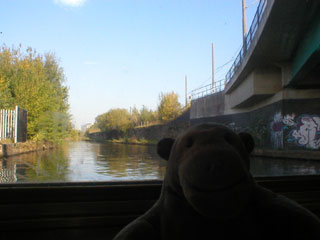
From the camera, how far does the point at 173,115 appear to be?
205 inches

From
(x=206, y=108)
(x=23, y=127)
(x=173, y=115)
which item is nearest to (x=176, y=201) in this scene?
(x=173, y=115)

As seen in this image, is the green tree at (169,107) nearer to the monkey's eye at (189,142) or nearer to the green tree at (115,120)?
the green tree at (115,120)

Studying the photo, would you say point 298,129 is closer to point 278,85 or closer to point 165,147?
point 278,85

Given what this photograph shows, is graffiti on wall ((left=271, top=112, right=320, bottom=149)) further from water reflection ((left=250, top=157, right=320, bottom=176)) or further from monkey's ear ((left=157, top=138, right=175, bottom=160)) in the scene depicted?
monkey's ear ((left=157, top=138, right=175, bottom=160))

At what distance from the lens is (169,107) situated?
17.0 ft

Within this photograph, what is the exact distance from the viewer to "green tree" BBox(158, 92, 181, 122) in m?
4.92

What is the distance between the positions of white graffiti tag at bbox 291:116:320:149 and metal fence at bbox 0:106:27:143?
31.2ft

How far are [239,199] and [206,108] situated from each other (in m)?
7.52

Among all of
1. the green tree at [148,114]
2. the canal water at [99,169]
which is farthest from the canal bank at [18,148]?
the green tree at [148,114]

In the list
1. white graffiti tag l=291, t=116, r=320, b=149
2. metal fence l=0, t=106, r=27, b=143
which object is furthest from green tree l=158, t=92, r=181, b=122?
white graffiti tag l=291, t=116, r=320, b=149

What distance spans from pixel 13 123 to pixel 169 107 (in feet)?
9.87

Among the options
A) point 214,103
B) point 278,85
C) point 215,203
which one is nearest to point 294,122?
point 278,85

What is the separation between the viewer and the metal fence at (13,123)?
15.4 ft

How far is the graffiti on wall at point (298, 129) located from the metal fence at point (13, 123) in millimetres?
8056
